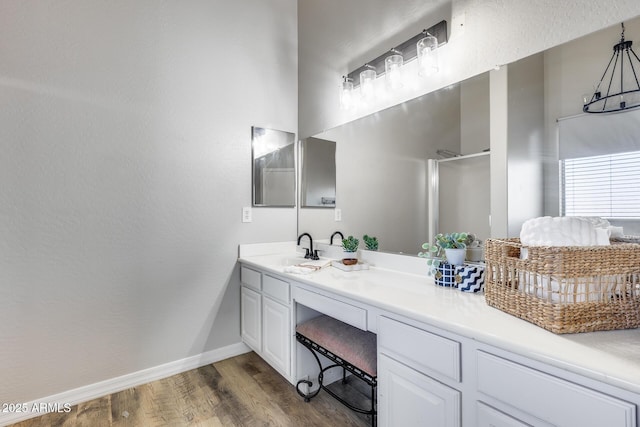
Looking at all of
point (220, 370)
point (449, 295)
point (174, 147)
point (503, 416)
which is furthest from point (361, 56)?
point (220, 370)

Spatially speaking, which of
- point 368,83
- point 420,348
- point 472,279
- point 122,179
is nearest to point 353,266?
point 472,279

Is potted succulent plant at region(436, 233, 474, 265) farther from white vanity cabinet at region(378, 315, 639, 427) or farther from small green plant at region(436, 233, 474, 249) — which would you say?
white vanity cabinet at region(378, 315, 639, 427)

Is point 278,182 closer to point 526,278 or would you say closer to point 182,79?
point 182,79

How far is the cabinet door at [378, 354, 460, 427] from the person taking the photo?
36.8 inches

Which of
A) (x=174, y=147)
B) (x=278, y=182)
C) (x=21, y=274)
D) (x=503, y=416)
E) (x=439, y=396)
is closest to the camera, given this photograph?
(x=503, y=416)

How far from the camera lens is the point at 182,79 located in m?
2.08

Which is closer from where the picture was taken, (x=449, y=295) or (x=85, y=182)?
(x=449, y=295)

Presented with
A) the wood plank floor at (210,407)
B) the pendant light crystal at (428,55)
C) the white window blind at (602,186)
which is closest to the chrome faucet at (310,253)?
the wood plank floor at (210,407)

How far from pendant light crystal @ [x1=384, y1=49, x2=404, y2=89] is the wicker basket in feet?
4.30

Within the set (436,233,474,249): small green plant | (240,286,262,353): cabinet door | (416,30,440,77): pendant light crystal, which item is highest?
(416,30,440,77): pendant light crystal

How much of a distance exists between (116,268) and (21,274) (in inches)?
16.6

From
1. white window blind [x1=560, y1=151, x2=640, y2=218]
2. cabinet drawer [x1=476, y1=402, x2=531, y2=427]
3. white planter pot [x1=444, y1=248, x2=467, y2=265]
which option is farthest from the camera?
white planter pot [x1=444, y1=248, x2=467, y2=265]

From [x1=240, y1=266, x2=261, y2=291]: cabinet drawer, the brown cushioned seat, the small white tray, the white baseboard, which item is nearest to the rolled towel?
the brown cushioned seat

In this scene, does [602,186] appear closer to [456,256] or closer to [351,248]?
[456,256]
